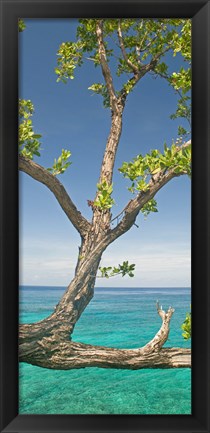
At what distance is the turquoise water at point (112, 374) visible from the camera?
5.47ft

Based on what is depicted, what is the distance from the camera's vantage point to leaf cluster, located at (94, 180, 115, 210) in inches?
69.7

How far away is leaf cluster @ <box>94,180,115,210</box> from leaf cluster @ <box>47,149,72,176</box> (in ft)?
0.51

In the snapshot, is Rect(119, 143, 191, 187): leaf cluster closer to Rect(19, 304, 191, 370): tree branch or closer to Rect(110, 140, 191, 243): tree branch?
Rect(110, 140, 191, 243): tree branch

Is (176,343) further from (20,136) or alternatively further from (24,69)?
(24,69)

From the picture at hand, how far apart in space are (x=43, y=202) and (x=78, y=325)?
1.64 feet

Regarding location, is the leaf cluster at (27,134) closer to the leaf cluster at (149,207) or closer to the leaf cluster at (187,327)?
the leaf cluster at (149,207)

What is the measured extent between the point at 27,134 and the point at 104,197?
382mm

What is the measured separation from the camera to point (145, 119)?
181 cm

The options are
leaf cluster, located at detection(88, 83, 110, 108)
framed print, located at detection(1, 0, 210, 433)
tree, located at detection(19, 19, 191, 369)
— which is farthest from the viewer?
leaf cluster, located at detection(88, 83, 110, 108)

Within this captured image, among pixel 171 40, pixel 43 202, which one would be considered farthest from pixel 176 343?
pixel 171 40

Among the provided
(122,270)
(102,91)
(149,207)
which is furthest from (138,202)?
(102,91)

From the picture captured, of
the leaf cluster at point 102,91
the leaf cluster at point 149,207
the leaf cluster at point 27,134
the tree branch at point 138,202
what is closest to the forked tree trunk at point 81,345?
the tree branch at point 138,202

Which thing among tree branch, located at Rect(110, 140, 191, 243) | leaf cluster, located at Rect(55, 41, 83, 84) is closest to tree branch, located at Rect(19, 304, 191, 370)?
tree branch, located at Rect(110, 140, 191, 243)
